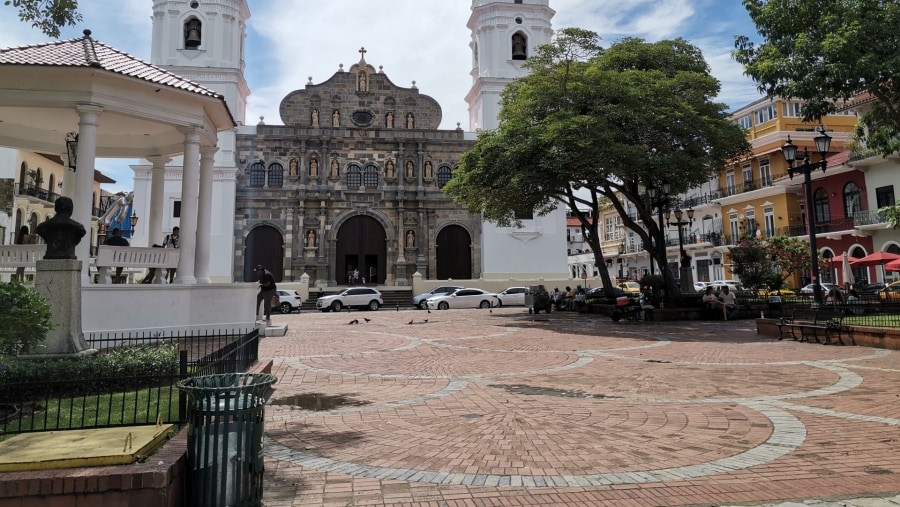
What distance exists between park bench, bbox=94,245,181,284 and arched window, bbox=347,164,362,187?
2703cm

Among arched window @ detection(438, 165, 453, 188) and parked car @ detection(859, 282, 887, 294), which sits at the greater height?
arched window @ detection(438, 165, 453, 188)

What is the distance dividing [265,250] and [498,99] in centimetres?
2027

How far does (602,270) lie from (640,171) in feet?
24.2

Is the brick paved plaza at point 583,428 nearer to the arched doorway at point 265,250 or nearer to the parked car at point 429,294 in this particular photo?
the parked car at point 429,294

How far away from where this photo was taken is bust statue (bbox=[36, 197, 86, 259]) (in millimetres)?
6735

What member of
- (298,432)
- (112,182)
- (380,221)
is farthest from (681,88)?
(112,182)

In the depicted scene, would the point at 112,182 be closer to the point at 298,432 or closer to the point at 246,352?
the point at 246,352

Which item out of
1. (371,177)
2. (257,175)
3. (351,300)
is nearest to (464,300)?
(351,300)

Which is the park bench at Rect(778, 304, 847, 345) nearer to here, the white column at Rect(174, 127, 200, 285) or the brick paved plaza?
the brick paved plaza

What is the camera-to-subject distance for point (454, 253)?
40.3 meters

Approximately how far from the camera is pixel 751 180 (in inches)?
1519

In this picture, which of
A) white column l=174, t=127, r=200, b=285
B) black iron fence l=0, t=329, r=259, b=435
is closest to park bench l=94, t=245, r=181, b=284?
white column l=174, t=127, r=200, b=285

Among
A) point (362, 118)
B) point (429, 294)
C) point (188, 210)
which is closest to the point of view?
point (188, 210)

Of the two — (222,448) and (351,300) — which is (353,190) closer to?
(351,300)
